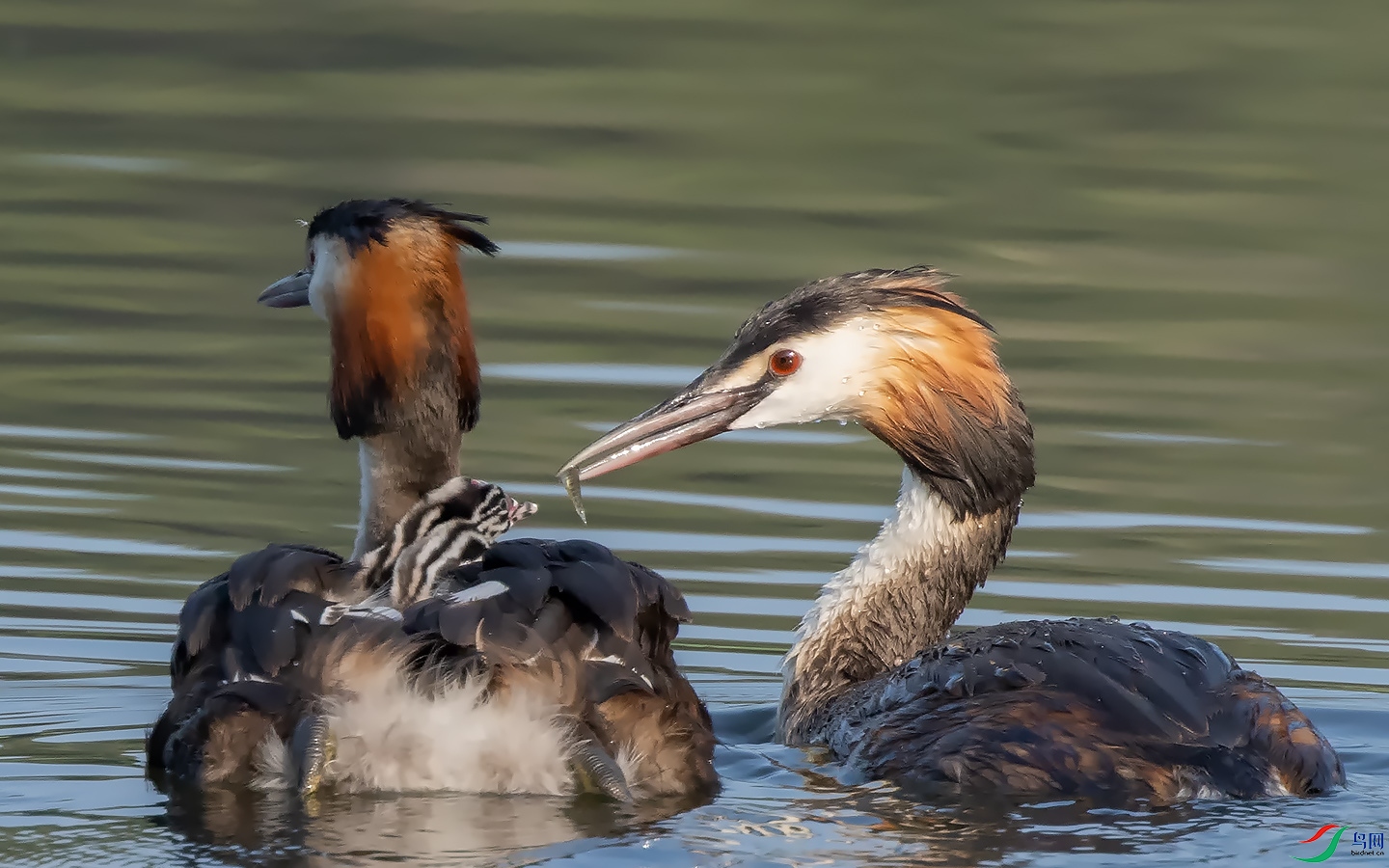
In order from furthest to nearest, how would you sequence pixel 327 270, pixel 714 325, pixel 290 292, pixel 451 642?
pixel 714 325 < pixel 290 292 < pixel 327 270 < pixel 451 642

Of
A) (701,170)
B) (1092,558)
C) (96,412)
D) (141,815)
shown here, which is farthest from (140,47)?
(141,815)

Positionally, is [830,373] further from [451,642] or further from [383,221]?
[451,642]

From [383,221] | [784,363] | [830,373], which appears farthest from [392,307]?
[830,373]

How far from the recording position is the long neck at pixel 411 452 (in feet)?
23.8

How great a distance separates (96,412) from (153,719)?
340cm

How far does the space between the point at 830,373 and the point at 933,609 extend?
82 centimetres

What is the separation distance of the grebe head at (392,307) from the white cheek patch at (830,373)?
1036 millimetres

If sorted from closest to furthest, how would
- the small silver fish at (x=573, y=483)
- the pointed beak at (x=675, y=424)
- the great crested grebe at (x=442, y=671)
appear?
the great crested grebe at (x=442, y=671)
the small silver fish at (x=573, y=483)
the pointed beak at (x=675, y=424)

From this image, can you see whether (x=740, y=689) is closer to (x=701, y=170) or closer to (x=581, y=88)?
(x=701, y=170)

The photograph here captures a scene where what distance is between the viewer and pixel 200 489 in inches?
382

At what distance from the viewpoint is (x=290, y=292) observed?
26.1 feet

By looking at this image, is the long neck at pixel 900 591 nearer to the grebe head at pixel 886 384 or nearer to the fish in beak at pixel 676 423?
the grebe head at pixel 886 384

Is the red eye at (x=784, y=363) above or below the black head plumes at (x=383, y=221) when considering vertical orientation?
below

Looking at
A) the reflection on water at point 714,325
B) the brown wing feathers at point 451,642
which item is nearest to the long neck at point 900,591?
the reflection on water at point 714,325
